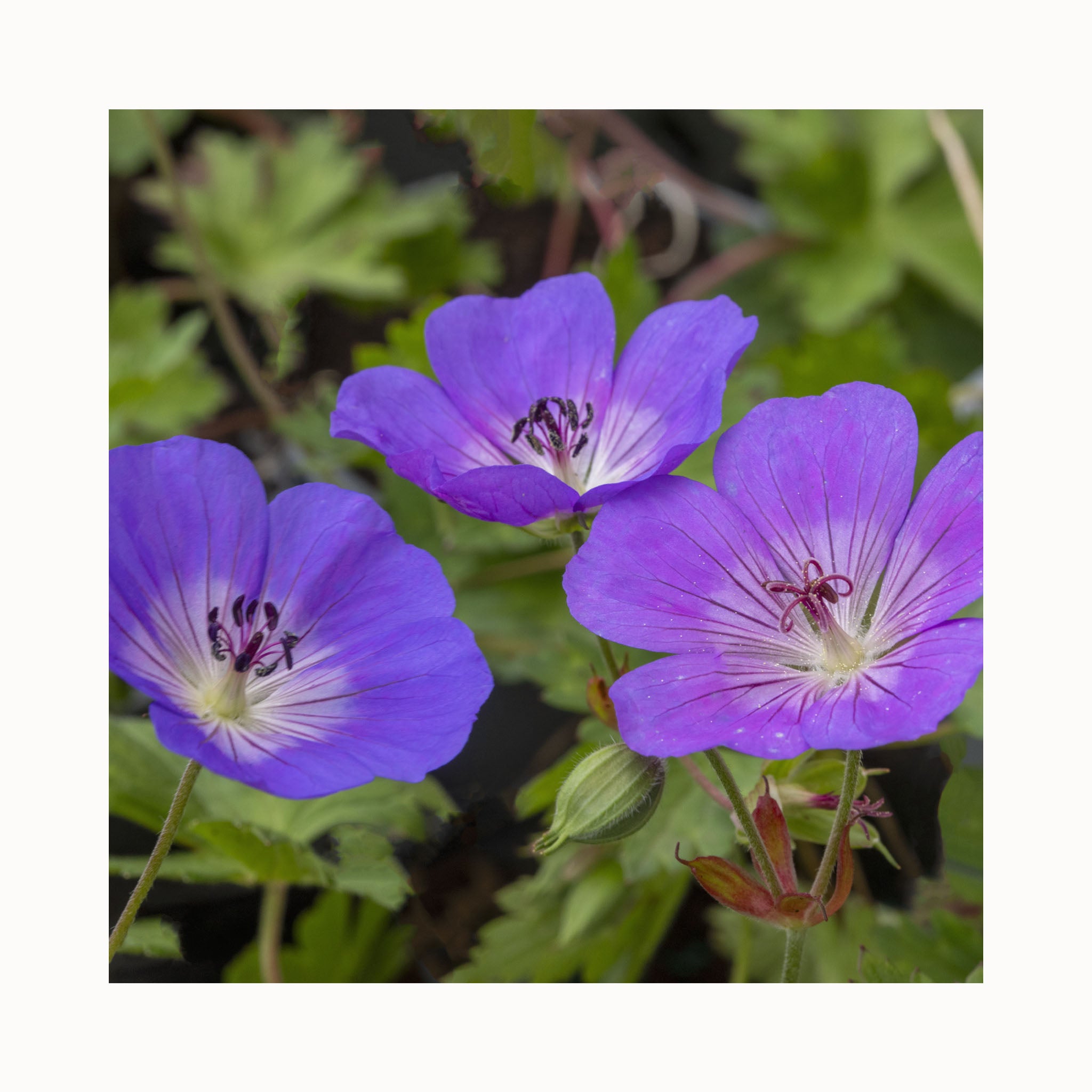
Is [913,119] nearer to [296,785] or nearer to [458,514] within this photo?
[458,514]

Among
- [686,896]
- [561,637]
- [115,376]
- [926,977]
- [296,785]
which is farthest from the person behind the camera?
[115,376]

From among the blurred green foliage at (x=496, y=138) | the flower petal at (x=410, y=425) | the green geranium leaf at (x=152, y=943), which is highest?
the blurred green foliage at (x=496, y=138)

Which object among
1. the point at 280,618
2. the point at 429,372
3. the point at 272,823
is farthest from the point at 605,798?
the point at 429,372

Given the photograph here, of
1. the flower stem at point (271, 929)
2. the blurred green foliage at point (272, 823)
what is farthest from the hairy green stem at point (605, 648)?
the flower stem at point (271, 929)

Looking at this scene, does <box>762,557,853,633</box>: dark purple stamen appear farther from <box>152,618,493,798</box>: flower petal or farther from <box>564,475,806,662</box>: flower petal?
<box>152,618,493,798</box>: flower petal

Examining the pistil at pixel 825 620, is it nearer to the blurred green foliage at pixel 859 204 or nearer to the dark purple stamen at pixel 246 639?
the dark purple stamen at pixel 246 639

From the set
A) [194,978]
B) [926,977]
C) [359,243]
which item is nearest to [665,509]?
[926,977]
